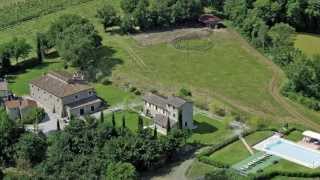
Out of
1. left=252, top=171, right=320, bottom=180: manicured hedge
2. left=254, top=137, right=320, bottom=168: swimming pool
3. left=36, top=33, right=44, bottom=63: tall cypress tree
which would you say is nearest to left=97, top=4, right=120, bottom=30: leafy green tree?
left=36, top=33, right=44, bottom=63: tall cypress tree

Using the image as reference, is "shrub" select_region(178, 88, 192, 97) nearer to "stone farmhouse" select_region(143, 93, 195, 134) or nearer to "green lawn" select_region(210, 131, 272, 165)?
"stone farmhouse" select_region(143, 93, 195, 134)

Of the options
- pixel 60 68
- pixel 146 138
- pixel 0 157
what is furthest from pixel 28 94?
pixel 146 138

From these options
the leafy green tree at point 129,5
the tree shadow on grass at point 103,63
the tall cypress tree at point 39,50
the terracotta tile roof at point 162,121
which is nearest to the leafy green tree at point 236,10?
the leafy green tree at point 129,5

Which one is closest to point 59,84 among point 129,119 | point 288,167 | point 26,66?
point 129,119

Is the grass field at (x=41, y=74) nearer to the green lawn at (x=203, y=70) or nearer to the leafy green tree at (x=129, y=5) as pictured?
the green lawn at (x=203, y=70)

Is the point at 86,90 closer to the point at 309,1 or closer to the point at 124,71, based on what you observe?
the point at 124,71

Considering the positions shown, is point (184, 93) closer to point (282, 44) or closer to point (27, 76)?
point (282, 44)
